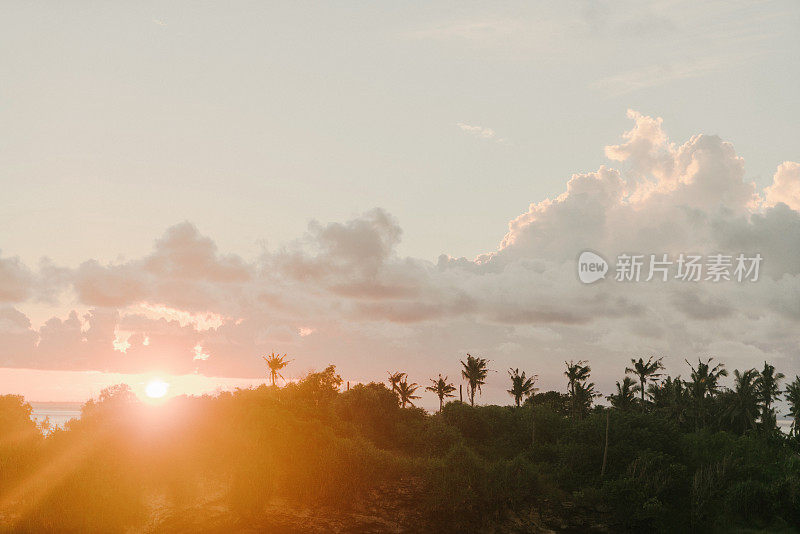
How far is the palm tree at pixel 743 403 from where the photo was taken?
9700 cm

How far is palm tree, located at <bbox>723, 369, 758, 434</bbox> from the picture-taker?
97.0m

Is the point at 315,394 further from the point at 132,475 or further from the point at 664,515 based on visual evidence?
the point at 664,515

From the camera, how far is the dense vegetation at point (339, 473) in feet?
174

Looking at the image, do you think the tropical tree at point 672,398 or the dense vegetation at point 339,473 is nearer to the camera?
the dense vegetation at point 339,473

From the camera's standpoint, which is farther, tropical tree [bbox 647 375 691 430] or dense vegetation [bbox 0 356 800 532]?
tropical tree [bbox 647 375 691 430]

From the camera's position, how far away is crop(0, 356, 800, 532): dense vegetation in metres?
53.2

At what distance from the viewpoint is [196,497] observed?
5478cm

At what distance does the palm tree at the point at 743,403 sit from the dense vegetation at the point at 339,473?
50.2 feet

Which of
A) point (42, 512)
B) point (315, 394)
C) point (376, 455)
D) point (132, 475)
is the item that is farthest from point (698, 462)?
point (42, 512)

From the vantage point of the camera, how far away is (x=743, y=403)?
3829 inches

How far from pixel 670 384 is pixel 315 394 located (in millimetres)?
67879

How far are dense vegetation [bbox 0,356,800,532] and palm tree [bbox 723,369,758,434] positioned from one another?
50.2 ft

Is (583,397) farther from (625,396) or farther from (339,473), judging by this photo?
(339,473)

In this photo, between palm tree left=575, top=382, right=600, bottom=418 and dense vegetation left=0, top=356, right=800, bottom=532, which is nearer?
dense vegetation left=0, top=356, right=800, bottom=532
